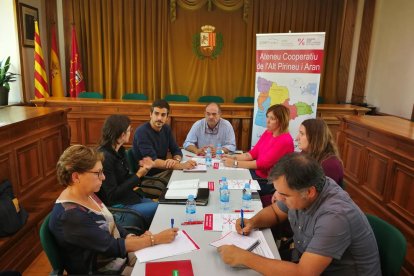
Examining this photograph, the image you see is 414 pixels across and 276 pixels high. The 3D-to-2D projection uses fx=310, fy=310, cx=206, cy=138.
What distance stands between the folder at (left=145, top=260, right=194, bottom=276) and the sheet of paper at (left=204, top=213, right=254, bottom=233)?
0.32m

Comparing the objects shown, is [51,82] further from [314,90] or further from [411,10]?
[411,10]

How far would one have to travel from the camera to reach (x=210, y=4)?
19.5 feet

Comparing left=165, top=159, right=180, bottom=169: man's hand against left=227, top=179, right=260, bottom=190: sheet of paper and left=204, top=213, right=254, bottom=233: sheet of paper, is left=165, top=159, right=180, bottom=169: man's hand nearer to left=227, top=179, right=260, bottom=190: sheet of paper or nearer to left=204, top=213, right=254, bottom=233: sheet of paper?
left=227, top=179, right=260, bottom=190: sheet of paper

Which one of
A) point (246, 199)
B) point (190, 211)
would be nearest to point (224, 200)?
point (246, 199)

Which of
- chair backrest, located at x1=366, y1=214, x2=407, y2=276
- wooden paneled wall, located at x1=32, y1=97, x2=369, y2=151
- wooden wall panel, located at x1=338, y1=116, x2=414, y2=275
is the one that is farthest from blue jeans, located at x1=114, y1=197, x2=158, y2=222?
wooden paneled wall, located at x1=32, y1=97, x2=369, y2=151

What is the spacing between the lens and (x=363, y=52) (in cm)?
586

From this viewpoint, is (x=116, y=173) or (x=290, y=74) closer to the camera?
(x=116, y=173)

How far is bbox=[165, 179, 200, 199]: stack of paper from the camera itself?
6.60 ft

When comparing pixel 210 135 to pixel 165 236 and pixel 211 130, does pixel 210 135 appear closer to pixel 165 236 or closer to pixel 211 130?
pixel 211 130

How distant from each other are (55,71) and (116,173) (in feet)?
14.8

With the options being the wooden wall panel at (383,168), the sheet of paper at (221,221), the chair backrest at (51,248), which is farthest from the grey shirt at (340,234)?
the wooden wall panel at (383,168)

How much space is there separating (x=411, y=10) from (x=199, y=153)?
3916 millimetres

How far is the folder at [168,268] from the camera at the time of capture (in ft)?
4.19

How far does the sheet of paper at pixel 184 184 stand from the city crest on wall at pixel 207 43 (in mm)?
4140
